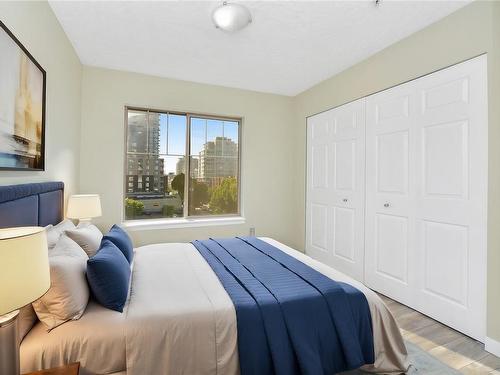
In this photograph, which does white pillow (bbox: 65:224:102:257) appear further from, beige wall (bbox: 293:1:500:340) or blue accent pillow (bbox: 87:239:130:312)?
beige wall (bbox: 293:1:500:340)

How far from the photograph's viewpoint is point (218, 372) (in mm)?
1408

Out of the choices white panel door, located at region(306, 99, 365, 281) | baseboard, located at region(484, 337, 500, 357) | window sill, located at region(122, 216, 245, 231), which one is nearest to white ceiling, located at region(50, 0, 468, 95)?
white panel door, located at region(306, 99, 365, 281)

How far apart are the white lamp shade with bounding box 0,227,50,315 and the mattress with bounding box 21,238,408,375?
0.50 m

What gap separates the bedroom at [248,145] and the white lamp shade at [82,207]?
21 mm

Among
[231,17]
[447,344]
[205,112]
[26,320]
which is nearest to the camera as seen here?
[26,320]

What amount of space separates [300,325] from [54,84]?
271 cm

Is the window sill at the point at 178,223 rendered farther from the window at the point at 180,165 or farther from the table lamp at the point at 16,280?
the table lamp at the point at 16,280

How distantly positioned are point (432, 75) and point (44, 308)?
3255 mm

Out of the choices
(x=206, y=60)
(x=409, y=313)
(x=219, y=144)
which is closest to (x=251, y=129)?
(x=219, y=144)

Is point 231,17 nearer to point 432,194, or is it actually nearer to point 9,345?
point 432,194

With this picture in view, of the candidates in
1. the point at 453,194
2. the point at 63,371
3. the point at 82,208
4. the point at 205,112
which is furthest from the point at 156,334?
the point at 205,112

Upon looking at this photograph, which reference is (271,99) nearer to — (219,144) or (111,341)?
(219,144)

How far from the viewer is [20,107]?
166 centimetres

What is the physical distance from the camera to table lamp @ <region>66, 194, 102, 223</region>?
105 inches
